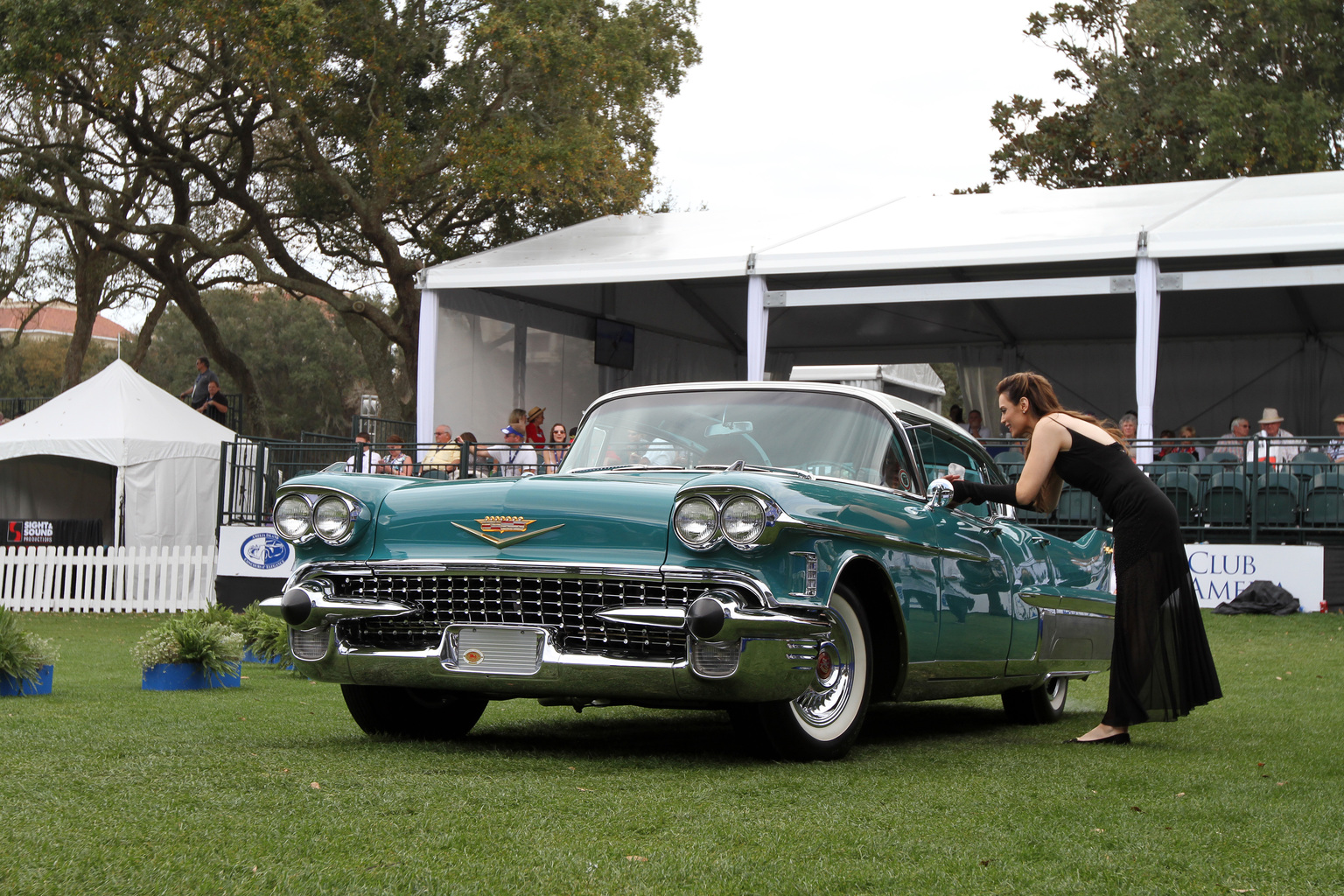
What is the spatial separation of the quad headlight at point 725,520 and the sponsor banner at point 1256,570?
10.7 meters

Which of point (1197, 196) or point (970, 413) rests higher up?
point (1197, 196)

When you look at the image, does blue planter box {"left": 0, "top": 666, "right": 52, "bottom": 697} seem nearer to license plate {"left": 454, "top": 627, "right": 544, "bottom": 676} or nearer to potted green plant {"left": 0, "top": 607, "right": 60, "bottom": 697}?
potted green plant {"left": 0, "top": 607, "right": 60, "bottom": 697}

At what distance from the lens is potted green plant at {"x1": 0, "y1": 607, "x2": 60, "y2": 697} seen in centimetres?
805

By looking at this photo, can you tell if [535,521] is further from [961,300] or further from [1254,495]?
[961,300]

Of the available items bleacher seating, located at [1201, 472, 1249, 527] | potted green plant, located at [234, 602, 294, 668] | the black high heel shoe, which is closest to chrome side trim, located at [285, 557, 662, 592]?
the black high heel shoe

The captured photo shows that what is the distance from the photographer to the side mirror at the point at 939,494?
5785 mm

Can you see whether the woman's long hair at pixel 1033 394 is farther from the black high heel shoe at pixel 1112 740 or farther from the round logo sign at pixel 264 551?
the round logo sign at pixel 264 551

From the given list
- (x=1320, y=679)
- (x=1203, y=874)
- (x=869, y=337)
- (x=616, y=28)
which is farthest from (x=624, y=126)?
(x=1203, y=874)

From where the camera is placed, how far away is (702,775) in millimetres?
4797

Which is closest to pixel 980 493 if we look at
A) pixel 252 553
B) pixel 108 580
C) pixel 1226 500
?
pixel 1226 500

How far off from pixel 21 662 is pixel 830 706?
5170 millimetres

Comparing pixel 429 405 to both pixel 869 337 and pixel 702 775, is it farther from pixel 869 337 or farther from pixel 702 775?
pixel 702 775

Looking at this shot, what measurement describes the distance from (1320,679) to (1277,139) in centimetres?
2052

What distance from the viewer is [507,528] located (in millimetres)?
5113
